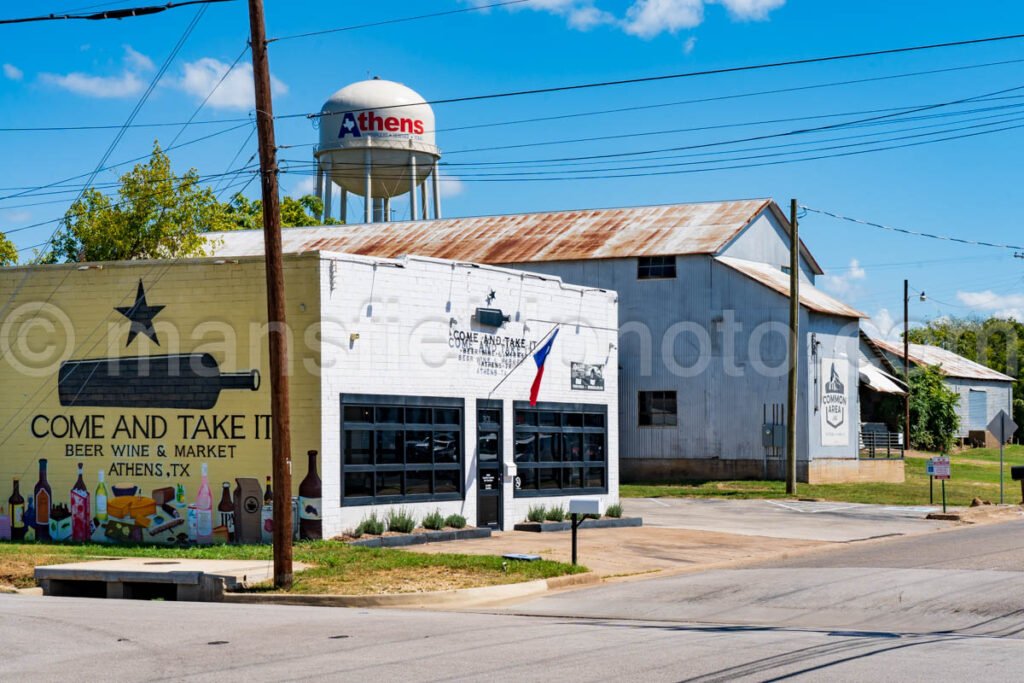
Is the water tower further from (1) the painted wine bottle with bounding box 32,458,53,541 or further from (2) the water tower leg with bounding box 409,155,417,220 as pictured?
(1) the painted wine bottle with bounding box 32,458,53,541

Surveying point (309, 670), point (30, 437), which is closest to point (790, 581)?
point (309, 670)

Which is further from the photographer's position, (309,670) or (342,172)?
(342,172)

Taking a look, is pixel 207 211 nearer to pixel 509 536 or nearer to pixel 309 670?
pixel 509 536

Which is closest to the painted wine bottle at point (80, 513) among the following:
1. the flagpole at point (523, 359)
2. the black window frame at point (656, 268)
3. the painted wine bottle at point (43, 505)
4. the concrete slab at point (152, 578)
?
the painted wine bottle at point (43, 505)

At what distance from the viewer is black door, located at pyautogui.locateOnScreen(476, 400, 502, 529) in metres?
27.7

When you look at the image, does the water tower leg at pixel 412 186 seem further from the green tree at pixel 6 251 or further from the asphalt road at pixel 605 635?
the asphalt road at pixel 605 635

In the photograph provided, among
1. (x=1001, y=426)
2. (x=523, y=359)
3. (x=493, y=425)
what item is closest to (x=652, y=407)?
(x=1001, y=426)

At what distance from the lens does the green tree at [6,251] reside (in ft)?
162

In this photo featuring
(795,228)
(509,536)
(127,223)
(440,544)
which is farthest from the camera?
(127,223)

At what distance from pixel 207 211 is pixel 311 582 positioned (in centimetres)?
3566

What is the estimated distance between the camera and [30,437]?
85.0 feet

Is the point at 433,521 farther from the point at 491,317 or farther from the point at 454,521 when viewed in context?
the point at 491,317

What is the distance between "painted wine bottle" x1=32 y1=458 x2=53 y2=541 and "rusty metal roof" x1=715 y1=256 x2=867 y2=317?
2670 centimetres

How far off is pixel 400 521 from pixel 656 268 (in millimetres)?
23912
